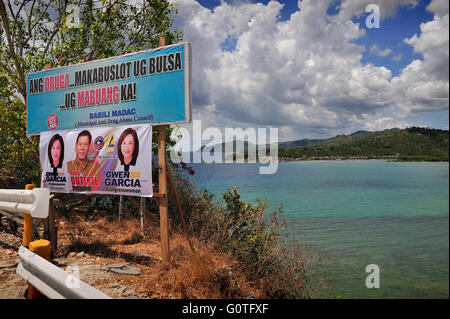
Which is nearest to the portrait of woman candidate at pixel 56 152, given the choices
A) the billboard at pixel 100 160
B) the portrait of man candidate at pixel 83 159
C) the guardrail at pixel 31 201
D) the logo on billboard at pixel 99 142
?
the billboard at pixel 100 160

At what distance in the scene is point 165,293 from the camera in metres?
4.38

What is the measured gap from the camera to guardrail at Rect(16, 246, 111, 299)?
9.20ft

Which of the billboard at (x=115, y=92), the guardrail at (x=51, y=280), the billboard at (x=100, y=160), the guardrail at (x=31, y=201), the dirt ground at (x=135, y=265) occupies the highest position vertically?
the billboard at (x=115, y=92)

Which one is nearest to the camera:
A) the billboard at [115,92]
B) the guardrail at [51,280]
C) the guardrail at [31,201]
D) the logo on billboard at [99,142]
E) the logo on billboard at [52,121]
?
the guardrail at [51,280]

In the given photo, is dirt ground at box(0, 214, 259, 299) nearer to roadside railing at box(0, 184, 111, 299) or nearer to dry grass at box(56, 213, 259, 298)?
dry grass at box(56, 213, 259, 298)

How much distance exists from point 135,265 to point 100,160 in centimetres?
222

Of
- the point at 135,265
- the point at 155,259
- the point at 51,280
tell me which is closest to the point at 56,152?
the point at 135,265

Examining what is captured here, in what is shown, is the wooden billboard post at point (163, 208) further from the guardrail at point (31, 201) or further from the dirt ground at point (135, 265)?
the guardrail at point (31, 201)

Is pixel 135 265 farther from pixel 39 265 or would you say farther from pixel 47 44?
pixel 47 44

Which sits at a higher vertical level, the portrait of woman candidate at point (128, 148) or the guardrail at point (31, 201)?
the portrait of woman candidate at point (128, 148)

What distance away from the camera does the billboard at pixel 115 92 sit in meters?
5.34

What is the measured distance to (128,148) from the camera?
565 cm
